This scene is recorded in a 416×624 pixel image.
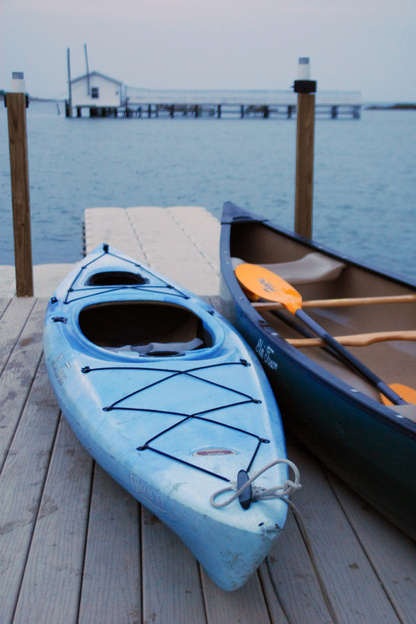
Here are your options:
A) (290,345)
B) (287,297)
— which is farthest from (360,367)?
(287,297)

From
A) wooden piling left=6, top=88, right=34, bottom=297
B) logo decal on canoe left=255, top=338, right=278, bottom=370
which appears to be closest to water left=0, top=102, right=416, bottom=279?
wooden piling left=6, top=88, right=34, bottom=297

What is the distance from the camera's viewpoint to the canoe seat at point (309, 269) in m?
3.82

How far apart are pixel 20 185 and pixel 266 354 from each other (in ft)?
8.28

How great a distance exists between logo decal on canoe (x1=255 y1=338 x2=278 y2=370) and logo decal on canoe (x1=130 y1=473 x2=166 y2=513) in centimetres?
94

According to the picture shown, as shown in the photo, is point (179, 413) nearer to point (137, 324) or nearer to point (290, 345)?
point (290, 345)

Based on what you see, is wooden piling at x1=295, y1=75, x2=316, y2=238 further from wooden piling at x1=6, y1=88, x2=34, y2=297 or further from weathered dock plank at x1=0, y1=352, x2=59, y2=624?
weathered dock plank at x1=0, y1=352, x2=59, y2=624

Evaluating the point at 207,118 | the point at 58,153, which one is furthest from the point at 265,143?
the point at 207,118

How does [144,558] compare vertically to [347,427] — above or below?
below

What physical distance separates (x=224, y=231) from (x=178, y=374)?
6.69ft

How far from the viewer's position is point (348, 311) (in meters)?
3.72

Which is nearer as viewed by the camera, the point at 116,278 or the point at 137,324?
the point at 137,324

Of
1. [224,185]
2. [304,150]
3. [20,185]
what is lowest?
[224,185]

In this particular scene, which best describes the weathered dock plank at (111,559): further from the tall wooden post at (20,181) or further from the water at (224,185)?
the water at (224,185)

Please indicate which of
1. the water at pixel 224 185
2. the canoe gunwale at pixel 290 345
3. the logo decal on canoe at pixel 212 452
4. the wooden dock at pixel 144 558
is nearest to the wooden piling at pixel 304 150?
the canoe gunwale at pixel 290 345
